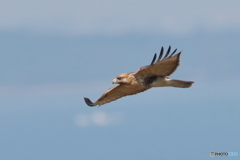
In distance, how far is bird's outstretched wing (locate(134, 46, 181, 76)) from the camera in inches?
902

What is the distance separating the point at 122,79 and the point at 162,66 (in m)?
1.78

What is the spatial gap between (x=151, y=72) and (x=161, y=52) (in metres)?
1.04

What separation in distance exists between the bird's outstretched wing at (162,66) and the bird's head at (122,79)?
53 cm

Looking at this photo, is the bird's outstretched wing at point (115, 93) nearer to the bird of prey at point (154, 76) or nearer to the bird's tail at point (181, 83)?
the bird of prey at point (154, 76)

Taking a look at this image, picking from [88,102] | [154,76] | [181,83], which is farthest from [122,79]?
[88,102]

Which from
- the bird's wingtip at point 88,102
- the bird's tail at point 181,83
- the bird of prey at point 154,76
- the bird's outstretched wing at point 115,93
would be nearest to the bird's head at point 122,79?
the bird of prey at point 154,76

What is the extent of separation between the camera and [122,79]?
24.4 meters

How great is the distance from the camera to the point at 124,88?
84.8 feet

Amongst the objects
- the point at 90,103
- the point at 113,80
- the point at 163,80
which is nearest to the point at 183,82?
the point at 163,80

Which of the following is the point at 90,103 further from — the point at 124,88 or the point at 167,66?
the point at 167,66

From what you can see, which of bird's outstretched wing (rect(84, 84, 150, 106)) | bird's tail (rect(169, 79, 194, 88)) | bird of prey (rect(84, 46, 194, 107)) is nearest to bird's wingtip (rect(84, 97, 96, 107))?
bird's outstretched wing (rect(84, 84, 150, 106))

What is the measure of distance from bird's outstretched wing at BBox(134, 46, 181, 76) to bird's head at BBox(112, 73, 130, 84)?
1.75 feet

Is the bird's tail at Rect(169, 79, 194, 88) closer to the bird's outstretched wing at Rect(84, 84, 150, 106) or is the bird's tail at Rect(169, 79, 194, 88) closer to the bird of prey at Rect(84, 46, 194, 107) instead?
the bird of prey at Rect(84, 46, 194, 107)

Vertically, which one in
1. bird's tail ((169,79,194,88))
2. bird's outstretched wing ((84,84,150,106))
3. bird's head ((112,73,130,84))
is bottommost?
bird's tail ((169,79,194,88))
